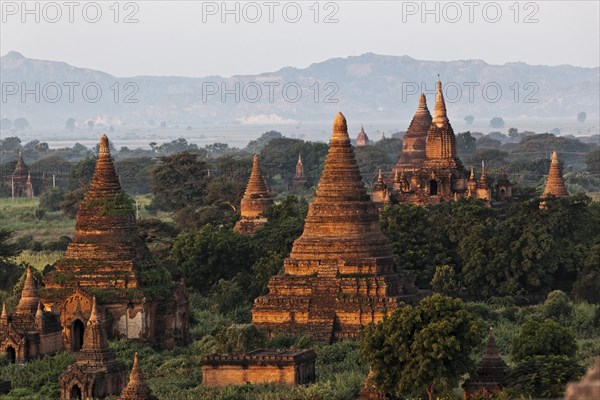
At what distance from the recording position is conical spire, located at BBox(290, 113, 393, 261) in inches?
2109

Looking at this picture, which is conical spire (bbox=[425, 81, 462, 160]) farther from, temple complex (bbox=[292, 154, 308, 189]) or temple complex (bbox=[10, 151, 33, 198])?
temple complex (bbox=[10, 151, 33, 198])

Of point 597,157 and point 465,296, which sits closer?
point 465,296

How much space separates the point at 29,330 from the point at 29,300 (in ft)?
5.01

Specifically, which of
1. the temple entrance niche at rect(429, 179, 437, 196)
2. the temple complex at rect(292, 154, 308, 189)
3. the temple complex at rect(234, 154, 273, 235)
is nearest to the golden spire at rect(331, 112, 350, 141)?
the temple complex at rect(234, 154, 273, 235)

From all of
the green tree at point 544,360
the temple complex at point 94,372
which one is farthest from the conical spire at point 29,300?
the green tree at point 544,360

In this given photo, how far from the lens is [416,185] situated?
7494cm

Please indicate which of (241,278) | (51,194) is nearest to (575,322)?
(241,278)

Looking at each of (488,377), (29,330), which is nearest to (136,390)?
(488,377)

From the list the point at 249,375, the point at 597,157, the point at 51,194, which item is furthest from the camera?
the point at 597,157

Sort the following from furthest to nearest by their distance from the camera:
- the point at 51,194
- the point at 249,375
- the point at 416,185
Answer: the point at 51,194, the point at 416,185, the point at 249,375

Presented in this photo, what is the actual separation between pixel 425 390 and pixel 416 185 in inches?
1337

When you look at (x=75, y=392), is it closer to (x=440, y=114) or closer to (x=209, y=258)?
(x=209, y=258)

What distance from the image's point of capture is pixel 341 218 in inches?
2128

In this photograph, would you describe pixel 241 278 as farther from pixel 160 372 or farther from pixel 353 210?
pixel 160 372
